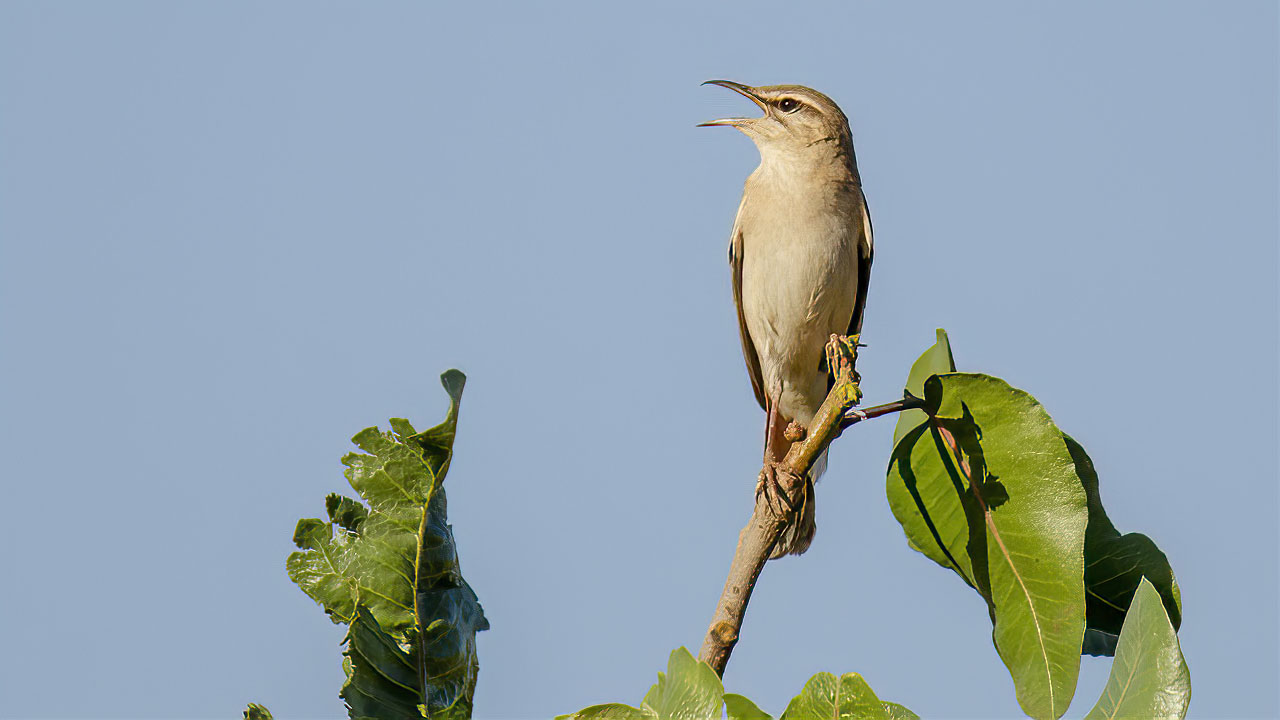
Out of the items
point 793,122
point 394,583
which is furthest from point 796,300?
point 394,583

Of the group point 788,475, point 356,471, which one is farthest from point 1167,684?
point 356,471

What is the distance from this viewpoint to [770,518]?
3.61 m

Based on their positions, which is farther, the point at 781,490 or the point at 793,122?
the point at 793,122

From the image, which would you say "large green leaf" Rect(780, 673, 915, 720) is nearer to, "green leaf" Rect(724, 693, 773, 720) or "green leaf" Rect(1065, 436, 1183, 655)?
"green leaf" Rect(724, 693, 773, 720)

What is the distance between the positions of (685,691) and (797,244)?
174 inches

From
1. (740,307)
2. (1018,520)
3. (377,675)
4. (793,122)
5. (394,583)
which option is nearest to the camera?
(377,675)

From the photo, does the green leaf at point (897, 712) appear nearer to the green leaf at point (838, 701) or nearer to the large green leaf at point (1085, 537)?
the green leaf at point (838, 701)

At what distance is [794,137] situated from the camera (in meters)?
7.11

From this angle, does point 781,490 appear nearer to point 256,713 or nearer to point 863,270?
point 256,713

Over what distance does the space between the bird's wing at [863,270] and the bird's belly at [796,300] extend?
0.16 meters

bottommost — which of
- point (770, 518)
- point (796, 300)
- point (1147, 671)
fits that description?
point (1147, 671)

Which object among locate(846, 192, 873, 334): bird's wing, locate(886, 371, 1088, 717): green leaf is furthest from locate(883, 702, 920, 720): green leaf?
locate(846, 192, 873, 334): bird's wing

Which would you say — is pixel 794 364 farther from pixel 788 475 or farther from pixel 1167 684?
pixel 1167 684

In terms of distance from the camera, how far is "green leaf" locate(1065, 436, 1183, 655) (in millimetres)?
3910
